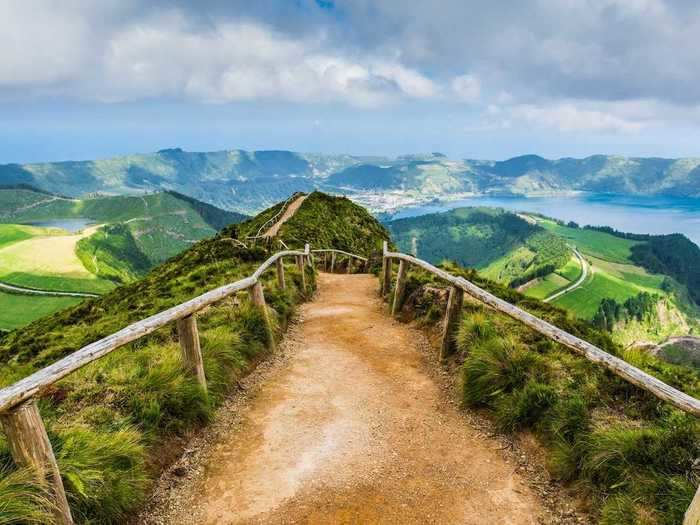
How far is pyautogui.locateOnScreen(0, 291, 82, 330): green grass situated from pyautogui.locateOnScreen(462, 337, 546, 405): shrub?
11345 cm

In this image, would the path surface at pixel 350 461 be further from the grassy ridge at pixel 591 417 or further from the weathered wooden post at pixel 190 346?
the weathered wooden post at pixel 190 346

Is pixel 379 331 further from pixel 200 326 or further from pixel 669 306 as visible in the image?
pixel 669 306

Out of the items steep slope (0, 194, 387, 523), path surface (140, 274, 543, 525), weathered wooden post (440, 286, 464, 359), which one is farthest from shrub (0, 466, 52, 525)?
weathered wooden post (440, 286, 464, 359)

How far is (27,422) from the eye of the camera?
3.41 m

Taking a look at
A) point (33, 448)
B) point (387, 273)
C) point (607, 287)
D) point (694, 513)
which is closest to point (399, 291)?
point (387, 273)

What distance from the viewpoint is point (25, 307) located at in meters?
Answer: 109

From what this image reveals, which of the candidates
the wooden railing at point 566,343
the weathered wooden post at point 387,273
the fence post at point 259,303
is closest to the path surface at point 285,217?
the weathered wooden post at point 387,273

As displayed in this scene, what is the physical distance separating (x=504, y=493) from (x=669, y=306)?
17668 centimetres

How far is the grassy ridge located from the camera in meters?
3.97

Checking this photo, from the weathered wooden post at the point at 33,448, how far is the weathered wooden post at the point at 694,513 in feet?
16.8

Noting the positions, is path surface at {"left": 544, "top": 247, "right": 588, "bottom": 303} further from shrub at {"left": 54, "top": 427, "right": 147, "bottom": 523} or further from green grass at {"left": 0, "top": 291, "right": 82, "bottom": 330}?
green grass at {"left": 0, "top": 291, "right": 82, "bottom": 330}

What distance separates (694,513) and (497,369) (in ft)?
10.5

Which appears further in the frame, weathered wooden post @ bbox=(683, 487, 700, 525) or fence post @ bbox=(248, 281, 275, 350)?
fence post @ bbox=(248, 281, 275, 350)

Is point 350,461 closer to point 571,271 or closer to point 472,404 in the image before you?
point 472,404
